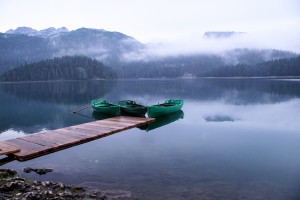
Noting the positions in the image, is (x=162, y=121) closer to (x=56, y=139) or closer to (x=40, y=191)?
(x=56, y=139)

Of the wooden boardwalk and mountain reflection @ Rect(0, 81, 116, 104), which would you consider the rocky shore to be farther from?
mountain reflection @ Rect(0, 81, 116, 104)

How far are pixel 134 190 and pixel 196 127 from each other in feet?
59.9

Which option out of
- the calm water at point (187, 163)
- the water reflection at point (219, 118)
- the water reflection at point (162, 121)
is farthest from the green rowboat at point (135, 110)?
the water reflection at point (219, 118)

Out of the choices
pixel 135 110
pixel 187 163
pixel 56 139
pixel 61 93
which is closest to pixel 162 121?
pixel 135 110

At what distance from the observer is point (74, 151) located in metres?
19.4

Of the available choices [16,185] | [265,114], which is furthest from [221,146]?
[265,114]

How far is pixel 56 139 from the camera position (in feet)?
71.1

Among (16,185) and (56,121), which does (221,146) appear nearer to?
(16,185)

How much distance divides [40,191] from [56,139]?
10931mm

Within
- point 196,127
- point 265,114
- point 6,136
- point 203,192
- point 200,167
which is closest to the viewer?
point 203,192

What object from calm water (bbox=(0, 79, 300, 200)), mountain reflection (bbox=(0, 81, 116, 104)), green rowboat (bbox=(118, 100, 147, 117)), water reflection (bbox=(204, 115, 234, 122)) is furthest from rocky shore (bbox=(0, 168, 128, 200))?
mountain reflection (bbox=(0, 81, 116, 104))

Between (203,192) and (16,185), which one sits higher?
(16,185)

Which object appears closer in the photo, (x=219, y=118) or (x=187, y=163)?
(x=187, y=163)

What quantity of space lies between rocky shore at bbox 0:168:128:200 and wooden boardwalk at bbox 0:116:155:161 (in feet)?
14.6
